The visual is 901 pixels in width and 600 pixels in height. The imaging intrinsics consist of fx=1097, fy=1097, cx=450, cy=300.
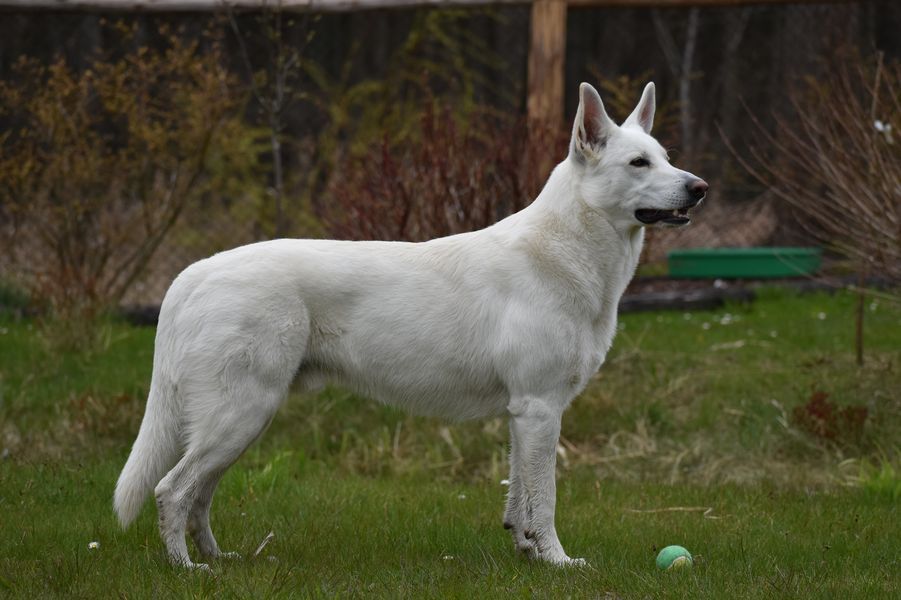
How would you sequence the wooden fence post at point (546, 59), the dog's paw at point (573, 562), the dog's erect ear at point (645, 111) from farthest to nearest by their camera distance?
the wooden fence post at point (546, 59)
the dog's erect ear at point (645, 111)
the dog's paw at point (573, 562)

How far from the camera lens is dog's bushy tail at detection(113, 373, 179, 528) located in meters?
3.93

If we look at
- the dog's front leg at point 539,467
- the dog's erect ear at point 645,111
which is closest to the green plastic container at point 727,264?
the dog's erect ear at point 645,111

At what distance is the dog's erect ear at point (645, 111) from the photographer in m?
4.57

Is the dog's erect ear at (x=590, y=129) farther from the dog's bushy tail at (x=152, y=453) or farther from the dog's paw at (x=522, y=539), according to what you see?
the dog's bushy tail at (x=152, y=453)

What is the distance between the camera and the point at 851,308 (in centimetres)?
909

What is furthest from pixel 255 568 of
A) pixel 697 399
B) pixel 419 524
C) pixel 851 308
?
pixel 851 308

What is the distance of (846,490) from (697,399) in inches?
59.2

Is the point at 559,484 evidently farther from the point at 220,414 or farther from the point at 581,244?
the point at 220,414

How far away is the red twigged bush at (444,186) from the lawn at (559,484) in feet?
3.99

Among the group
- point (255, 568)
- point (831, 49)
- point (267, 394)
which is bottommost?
point (255, 568)

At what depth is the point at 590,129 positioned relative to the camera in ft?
14.0

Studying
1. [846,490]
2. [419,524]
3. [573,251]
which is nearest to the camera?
[573,251]

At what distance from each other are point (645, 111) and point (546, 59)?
13.2 ft

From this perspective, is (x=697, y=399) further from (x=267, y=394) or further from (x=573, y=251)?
(x=267, y=394)
